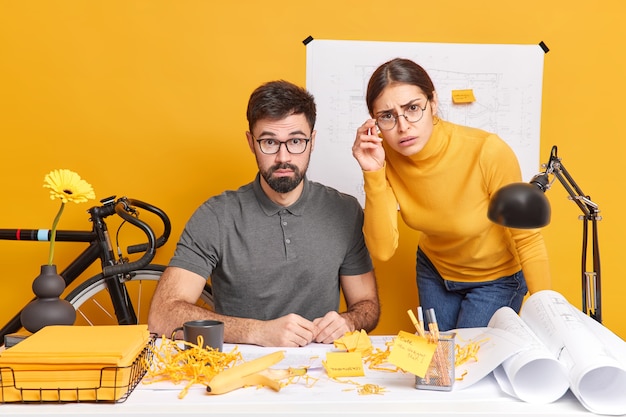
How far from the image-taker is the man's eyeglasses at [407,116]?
2.09 m

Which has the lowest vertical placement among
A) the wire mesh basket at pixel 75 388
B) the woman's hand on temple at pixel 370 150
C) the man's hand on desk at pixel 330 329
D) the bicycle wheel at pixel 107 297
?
the bicycle wheel at pixel 107 297

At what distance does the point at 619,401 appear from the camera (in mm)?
1190

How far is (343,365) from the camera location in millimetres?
1391

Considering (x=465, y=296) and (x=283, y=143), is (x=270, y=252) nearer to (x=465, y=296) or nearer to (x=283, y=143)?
(x=283, y=143)

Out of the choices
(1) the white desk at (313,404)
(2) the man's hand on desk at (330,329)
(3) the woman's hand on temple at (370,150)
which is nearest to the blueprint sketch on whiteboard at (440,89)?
(3) the woman's hand on temple at (370,150)

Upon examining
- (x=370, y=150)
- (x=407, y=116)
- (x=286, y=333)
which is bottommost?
(x=286, y=333)

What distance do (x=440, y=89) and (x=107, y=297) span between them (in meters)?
1.72

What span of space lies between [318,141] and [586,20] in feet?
4.34

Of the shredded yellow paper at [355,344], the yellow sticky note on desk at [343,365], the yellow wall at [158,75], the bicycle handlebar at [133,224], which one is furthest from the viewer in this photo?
the yellow wall at [158,75]

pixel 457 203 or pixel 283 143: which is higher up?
pixel 283 143

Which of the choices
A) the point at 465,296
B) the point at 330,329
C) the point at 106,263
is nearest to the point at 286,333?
the point at 330,329

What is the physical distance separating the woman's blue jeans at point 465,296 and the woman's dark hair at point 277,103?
761 mm

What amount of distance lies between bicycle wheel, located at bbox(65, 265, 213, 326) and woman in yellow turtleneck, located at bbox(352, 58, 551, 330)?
3.10 feet

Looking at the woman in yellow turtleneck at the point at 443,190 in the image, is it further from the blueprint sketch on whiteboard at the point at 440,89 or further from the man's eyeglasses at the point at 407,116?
the blueprint sketch on whiteboard at the point at 440,89
